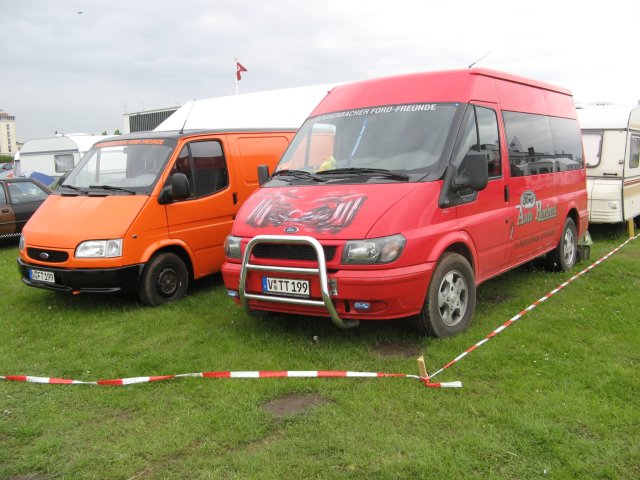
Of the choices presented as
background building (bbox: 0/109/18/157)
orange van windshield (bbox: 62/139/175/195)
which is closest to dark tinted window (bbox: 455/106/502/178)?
orange van windshield (bbox: 62/139/175/195)

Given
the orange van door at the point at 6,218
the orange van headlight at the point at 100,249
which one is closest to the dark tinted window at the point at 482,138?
the orange van headlight at the point at 100,249

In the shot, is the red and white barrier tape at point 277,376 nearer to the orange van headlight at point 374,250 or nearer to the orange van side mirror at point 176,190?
the orange van headlight at point 374,250

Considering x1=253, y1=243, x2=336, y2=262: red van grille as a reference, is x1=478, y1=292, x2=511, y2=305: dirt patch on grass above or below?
below

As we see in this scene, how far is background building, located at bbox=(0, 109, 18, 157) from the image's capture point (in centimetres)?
12638

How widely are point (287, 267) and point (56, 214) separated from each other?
11.4ft

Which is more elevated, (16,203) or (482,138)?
(482,138)

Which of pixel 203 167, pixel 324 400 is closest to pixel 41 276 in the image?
pixel 203 167

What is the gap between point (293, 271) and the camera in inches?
190

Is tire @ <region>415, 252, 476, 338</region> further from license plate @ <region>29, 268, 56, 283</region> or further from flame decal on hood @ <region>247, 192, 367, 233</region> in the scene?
license plate @ <region>29, 268, 56, 283</region>

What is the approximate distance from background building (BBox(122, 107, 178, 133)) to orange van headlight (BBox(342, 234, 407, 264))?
22033 mm

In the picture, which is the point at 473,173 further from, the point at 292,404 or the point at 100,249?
the point at 100,249

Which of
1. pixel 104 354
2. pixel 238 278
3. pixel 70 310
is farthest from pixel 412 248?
pixel 70 310

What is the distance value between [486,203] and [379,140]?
123 cm

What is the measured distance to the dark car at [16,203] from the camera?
12062mm
